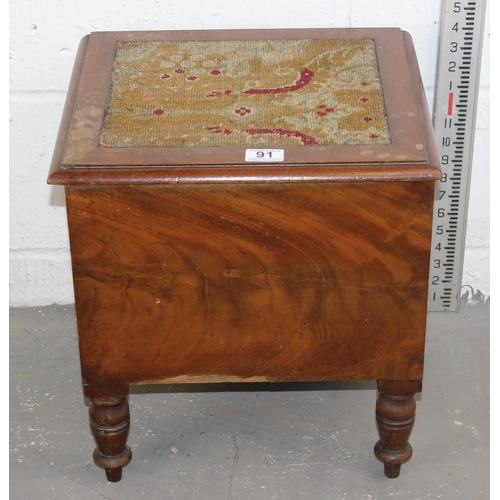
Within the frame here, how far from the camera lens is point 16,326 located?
2.74 m

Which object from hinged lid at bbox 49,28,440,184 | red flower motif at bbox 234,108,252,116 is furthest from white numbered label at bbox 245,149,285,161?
red flower motif at bbox 234,108,252,116

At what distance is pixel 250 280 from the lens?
1.91 metres

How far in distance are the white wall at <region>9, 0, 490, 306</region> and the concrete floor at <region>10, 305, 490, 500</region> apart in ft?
1.17

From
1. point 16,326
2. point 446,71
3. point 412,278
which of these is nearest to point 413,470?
point 412,278

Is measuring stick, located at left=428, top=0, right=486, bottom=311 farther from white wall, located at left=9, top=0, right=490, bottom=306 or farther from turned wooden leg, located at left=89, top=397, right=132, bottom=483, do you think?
turned wooden leg, located at left=89, top=397, right=132, bottom=483

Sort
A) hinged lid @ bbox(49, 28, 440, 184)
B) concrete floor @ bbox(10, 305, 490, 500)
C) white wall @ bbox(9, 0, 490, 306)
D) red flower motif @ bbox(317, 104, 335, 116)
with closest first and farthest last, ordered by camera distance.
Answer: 1. hinged lid @ bbox(49, 28, 440, 184)
2. red flower motif @ bbox(317, 104, 335, 116)
3. concrete floor @ bbox(10, 305, 490, 500)
4. white wall @ bbox(9, 0, 490, 306)

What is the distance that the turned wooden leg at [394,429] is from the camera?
2.07 metres

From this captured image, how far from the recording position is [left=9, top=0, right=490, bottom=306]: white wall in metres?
2.43

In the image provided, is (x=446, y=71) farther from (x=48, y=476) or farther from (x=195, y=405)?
(x=48, y=476)

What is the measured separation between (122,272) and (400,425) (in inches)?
27.0

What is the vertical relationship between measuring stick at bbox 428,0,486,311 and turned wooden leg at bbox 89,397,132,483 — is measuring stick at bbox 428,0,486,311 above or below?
above

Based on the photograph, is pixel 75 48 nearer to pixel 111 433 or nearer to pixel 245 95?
pixel 245 95

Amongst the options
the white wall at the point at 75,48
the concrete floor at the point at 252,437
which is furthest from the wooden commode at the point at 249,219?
the white wall at the point at 75,48

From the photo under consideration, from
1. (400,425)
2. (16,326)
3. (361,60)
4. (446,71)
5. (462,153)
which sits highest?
(361,60)
